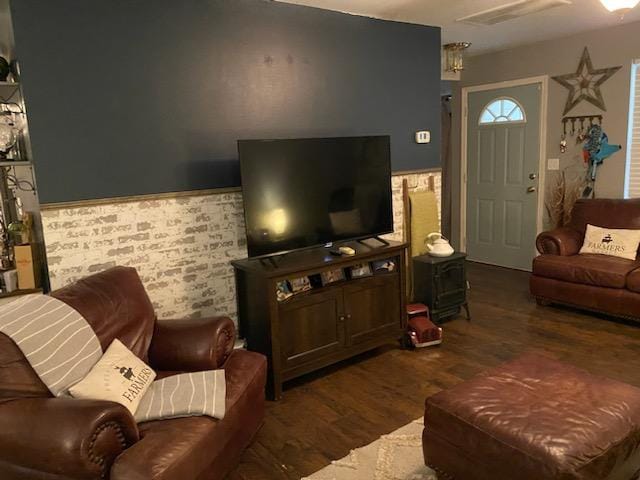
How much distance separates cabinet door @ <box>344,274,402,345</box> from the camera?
134 inches

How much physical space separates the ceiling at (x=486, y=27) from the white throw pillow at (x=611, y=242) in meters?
1.86

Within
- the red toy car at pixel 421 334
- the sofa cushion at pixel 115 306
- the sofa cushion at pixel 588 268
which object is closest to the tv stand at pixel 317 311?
the red toy car at pixel 421 334

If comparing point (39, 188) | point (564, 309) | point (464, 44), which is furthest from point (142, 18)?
point (564, 309)

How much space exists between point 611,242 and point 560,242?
407mm

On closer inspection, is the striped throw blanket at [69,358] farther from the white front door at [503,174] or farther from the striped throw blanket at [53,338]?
the white front door at [503,174]

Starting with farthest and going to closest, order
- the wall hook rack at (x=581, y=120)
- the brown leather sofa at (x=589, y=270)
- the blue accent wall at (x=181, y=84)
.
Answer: the wall hook rack at (x=581, y=120) < the brown leather sofa at (x=589, y=270) < the blue accent wall at (x=181, y=84)

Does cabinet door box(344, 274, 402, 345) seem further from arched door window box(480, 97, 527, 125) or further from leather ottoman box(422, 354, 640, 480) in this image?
arched door window box(480, 97, 527, 125)

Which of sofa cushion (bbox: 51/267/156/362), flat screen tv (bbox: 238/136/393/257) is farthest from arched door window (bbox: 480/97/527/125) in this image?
sofa cushion (bbox: 51/267/156/362)

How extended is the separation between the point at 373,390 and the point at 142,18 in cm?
263

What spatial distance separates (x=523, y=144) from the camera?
224 inches

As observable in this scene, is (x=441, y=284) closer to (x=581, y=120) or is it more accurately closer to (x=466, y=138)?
(x=581, y=120)

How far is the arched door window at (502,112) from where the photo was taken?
18.7ft

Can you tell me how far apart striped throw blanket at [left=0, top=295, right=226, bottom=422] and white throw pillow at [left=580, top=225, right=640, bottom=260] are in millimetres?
3705

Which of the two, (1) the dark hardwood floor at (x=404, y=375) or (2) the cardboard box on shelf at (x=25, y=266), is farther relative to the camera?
(2) the cardboard box on shelf at (x=25, y=266)
